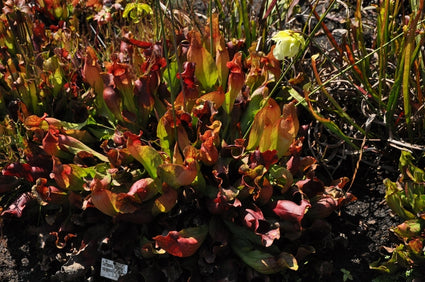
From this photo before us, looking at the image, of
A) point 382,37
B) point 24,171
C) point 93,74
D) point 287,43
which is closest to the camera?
point 287,43

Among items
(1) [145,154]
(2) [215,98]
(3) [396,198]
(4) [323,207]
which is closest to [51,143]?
(1) [145,154]

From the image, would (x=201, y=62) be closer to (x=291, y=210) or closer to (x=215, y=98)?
(x=215, y=98)

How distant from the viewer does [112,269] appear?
87.4 inches

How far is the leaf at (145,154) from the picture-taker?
209 centimetres

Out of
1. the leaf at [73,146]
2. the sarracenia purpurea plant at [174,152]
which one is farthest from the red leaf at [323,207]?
the leaf at [73,146]

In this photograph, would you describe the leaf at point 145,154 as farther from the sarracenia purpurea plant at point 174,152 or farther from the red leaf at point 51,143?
the red leaf at point 51,143

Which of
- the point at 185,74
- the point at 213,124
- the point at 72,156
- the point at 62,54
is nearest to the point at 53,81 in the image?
the point at 62,54

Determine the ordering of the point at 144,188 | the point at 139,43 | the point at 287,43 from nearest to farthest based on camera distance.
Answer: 1. the point at 287,43
2. the point at 144,188
3. the point at 139,43

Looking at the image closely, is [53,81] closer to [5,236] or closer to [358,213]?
[5,236]

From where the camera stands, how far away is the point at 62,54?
108 inches

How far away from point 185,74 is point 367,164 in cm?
92

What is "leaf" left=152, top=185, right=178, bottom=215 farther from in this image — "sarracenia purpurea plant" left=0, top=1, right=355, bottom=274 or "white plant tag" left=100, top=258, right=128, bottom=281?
"white plant tag" left=100, top=258, right=128, bottom=281

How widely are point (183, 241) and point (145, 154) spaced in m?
0.36

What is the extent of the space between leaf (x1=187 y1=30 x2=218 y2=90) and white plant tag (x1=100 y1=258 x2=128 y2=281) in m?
0.88
